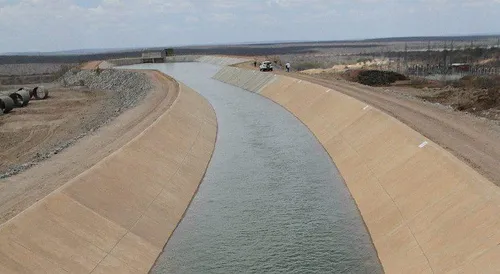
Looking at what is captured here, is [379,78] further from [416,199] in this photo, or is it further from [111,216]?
[111,216]

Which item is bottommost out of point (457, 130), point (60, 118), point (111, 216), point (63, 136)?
point (60, 118)

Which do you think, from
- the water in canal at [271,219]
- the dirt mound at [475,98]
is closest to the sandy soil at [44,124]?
the water in canal at [271,219]

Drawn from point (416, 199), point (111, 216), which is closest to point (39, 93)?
point (111, 216)

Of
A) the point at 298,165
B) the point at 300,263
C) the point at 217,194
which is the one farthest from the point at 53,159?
the point at 300,263

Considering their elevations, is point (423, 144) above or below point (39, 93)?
above

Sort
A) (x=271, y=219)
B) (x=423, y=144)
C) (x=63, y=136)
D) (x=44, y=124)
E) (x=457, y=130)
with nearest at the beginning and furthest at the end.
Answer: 1. (x=271, y=219)
2. (x=423, y=144)
3. (x=457, y=130)
4. (x=63, y=136)
5. (x=44, y=124)

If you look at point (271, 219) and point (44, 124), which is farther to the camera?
point (44, 124)

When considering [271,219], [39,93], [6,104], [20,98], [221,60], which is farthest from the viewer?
[221,60]

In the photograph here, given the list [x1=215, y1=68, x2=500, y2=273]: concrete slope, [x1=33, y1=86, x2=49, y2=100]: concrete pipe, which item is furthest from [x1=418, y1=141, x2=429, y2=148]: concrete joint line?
[x1=33, y1=86, x2=49, y2=100]: concrete pipe
